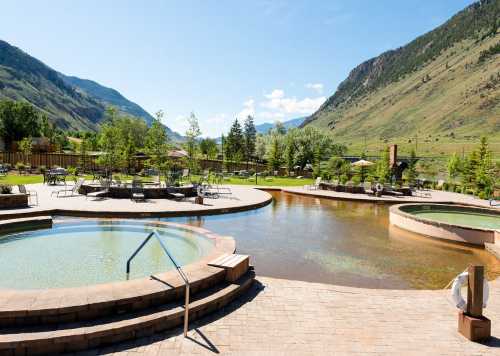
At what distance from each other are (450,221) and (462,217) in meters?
1.51

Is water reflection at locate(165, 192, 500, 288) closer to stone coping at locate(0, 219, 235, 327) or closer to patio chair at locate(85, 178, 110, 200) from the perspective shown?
stone coping at locate(0, 219, 235, 327)

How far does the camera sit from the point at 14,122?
4934 cm

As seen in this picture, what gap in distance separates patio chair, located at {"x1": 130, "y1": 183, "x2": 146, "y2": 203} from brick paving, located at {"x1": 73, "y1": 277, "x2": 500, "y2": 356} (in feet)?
31.7

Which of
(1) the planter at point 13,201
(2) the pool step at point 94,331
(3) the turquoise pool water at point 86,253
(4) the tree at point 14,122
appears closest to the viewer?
(2) the pool step at point 94,331

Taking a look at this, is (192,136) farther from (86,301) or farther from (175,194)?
(86,301)

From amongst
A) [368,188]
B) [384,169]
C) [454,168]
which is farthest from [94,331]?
[454,168]

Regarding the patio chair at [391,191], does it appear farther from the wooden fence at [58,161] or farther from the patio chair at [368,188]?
the wooden fence at [58,161]

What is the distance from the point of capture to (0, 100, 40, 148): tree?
1916 inches

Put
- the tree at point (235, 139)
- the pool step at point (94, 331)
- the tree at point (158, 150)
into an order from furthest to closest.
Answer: the tree at point (235, 139) < the tree at point (158, 150) < the pool step at point (94, 331)

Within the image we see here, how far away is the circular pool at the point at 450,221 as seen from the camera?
30.7 feet

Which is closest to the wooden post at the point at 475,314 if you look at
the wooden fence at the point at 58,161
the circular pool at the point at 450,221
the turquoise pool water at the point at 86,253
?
the turquoise pool water at the point at 86,253

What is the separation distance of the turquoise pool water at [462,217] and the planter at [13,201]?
1468cm

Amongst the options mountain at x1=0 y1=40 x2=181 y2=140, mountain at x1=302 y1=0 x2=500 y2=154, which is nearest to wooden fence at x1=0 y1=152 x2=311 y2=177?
mountain at x1=302 y1=0 x2=500 y2=154

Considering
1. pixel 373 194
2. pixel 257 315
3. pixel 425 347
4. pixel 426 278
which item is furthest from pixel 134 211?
pixel 373 194
